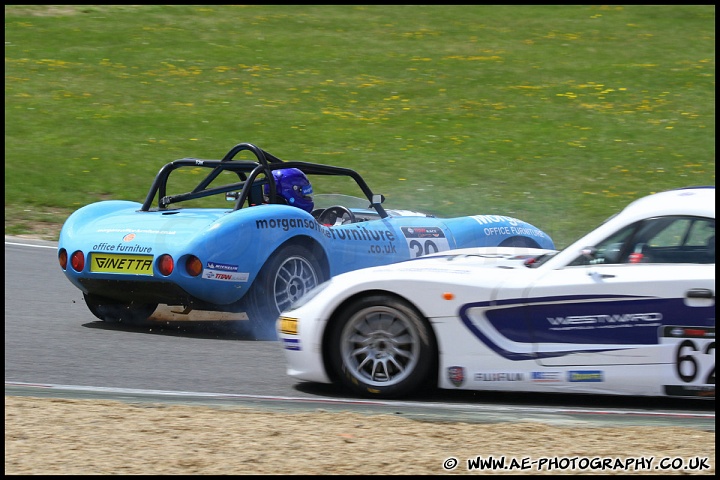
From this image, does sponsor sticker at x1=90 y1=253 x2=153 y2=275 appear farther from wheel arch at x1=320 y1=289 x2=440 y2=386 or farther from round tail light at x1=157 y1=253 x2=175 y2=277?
wheel arch at x1=320 y1=289 x2=440 y2=386

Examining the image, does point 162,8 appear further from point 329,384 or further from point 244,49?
point 329,384

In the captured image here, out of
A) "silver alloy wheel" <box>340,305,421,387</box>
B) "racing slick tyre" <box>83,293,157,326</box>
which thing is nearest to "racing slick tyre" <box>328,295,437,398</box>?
"silver alloy wheel" <box>340,305,421,387</box>

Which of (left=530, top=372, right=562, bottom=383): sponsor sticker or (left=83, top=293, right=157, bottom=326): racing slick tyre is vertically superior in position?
(left=83, top=293, right=157, bottom=326): racing slick tyre

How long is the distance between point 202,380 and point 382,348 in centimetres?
125

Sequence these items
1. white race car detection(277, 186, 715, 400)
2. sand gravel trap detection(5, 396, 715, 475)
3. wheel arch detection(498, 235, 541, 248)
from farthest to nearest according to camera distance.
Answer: wheel arch detection(498, 235, 541, 248) → white race car detection(277, 186, 715, 400) → sand gravel trap detection(5, 396, 715, 475)

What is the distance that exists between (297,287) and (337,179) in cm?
907

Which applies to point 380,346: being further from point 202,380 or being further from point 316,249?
point 316,249

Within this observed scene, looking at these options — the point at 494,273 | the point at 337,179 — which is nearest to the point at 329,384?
the point at 494,273

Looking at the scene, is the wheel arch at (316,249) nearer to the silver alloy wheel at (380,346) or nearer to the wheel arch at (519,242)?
the wheel arch at (519,242)

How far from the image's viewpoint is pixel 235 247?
313 inches

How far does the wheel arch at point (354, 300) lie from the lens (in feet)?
19.7

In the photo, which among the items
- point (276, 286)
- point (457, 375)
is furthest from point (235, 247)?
point (457, 375)

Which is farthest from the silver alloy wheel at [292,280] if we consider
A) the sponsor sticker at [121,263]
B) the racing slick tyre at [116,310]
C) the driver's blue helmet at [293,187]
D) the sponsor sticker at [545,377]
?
the sponsor sticker at [545,377]

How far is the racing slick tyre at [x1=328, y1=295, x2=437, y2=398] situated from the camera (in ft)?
19.7
